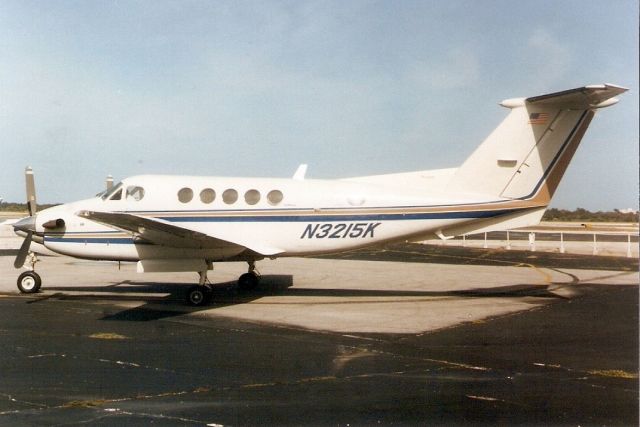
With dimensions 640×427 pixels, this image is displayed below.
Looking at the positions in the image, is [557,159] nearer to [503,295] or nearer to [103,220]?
[503,295]

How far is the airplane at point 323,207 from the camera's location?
14320 millimetres

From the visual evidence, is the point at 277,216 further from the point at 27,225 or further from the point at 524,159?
the point at 27,225

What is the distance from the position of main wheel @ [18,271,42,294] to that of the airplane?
56 mm

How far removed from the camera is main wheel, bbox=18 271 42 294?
615 inches

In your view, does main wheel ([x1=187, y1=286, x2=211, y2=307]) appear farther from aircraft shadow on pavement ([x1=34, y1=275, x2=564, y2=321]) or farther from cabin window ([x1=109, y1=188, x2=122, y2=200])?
cabin window ([x1=109, y1=188, x2=122, y2=200])

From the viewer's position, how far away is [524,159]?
14492 millimetres

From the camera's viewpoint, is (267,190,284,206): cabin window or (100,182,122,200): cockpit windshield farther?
(100,182,122,200): cockpit windshield

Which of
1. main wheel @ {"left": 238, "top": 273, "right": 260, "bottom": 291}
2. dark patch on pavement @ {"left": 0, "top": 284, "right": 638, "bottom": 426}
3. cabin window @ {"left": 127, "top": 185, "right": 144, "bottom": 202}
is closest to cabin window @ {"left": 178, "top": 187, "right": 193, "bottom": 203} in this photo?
cabin window @ {"left": 127, "top": 185, "right": 144, "bottom": 202}

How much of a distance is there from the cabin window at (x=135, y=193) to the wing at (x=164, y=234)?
106cm

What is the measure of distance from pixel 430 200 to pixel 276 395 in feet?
28.2

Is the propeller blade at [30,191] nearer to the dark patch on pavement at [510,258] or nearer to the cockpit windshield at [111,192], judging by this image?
the cockpit windshield at [111,192]

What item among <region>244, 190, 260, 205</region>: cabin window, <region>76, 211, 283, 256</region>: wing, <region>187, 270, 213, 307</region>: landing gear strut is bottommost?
<region>187, 270, 213, 307</region>: landing gear strut

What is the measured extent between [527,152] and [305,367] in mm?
8615

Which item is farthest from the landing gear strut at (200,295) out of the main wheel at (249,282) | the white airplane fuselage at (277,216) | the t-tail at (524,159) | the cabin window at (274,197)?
the t-tail at (524,159)
